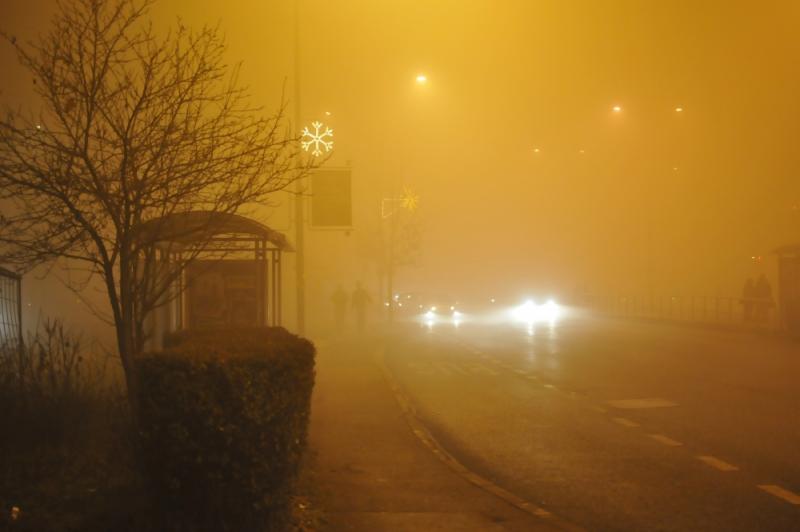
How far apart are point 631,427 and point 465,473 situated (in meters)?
3.94

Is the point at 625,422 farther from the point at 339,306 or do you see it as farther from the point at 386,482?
the point at 339,306

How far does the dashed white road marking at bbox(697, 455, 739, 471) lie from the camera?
31.1ft

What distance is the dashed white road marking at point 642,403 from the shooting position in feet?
46.9

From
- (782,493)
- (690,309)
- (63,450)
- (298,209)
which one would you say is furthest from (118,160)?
(690,309)

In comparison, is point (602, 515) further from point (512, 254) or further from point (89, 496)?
point (512, 254)

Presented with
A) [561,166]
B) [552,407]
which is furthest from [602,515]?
[561,166]

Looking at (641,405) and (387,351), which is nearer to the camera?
(641,405)

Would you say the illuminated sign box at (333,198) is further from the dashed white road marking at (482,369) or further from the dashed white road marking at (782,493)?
the dashed white road marking at (782,493)

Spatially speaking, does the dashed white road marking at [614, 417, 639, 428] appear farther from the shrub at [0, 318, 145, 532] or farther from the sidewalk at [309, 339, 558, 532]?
the shrub at [0, 318, 145, 532]

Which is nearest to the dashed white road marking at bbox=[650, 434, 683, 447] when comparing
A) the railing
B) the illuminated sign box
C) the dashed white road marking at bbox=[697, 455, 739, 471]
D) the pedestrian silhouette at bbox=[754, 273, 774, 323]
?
the dashed white road marking at bbox=[697, 455, 739, 471]

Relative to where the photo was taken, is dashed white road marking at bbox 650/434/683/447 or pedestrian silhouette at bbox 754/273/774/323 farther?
pedestrian silhouette at bbox 754/273/774/323

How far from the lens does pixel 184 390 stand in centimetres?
571

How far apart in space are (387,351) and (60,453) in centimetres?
2001

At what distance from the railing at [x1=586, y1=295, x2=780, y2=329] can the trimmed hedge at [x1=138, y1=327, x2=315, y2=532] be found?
2826cm
